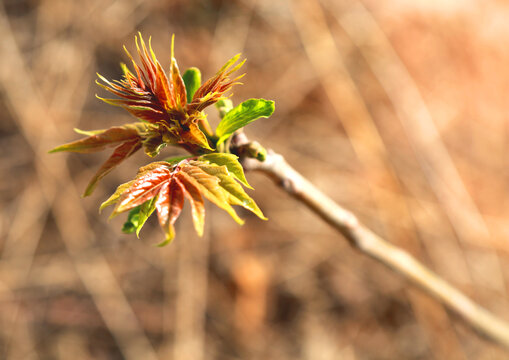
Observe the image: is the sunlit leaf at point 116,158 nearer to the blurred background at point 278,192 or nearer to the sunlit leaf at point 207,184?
the sunlit leaf at point 207,184

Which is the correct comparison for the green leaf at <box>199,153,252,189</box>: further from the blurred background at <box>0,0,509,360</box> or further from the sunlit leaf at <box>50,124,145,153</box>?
the blurred background at <box>0,0,509,360</box>

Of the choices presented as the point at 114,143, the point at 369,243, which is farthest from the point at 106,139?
the point at 369,243

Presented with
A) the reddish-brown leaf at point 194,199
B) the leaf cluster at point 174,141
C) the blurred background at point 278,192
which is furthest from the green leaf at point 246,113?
the blurred background at point 278,192

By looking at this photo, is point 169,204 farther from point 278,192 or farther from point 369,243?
point 278,192

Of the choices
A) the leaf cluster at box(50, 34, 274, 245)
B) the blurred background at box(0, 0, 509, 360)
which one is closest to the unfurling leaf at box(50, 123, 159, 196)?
the leaf cluster at box(50, 34, 274, 245)

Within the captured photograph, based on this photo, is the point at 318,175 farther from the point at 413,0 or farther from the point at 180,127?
the point at 180,127
